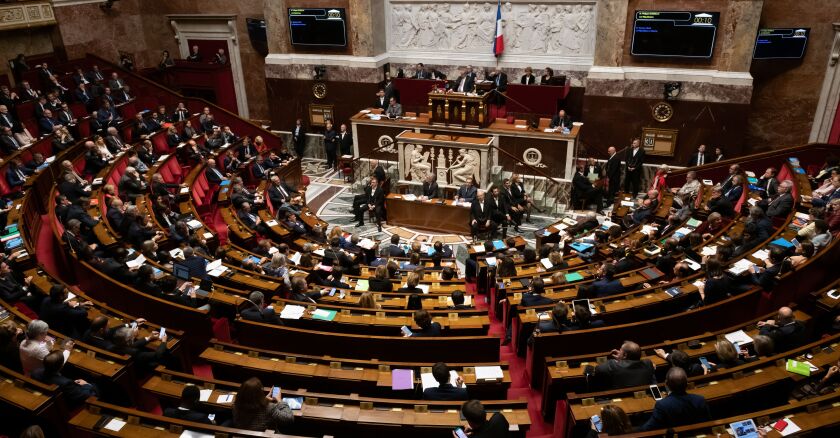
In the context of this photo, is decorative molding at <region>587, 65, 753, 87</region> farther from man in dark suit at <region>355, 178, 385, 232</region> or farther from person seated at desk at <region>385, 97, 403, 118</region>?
man in dark suit at <region>355, 178, 385, 232</region>

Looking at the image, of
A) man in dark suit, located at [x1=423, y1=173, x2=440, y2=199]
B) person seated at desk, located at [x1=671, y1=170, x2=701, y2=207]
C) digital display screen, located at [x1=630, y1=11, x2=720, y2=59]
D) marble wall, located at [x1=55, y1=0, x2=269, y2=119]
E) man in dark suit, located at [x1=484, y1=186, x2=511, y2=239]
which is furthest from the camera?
marble wall, located at [x1=55, y1=0, x2=269, y2=119]

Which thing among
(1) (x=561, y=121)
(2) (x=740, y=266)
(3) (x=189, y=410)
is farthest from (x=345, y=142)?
(3) (x=189, y=410)

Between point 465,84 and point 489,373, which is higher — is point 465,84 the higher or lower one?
the higher one

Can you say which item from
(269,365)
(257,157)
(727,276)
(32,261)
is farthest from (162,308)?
(257,157)

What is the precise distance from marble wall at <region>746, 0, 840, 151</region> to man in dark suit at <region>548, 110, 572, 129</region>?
197 inches

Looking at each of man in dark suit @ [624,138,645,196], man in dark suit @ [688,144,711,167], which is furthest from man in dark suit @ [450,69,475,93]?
man in dark suit @ [688,144,711,167]

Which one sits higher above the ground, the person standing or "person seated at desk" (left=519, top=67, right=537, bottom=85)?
"person seated at desk" (left=519, top=67, right=537, bottom=85)

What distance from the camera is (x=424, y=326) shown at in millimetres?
6109

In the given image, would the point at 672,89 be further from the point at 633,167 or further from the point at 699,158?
the point at 633,167

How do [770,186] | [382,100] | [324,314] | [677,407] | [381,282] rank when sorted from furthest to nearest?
[382,100] < [770,186] < [381,282] < [324,314] < [677,407]

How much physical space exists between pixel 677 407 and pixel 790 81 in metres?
13.0

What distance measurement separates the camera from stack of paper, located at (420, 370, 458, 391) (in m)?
5.20

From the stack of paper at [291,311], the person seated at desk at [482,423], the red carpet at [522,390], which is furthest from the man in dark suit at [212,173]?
the person seated at desk at [482,423]

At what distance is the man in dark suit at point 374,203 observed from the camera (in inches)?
496
